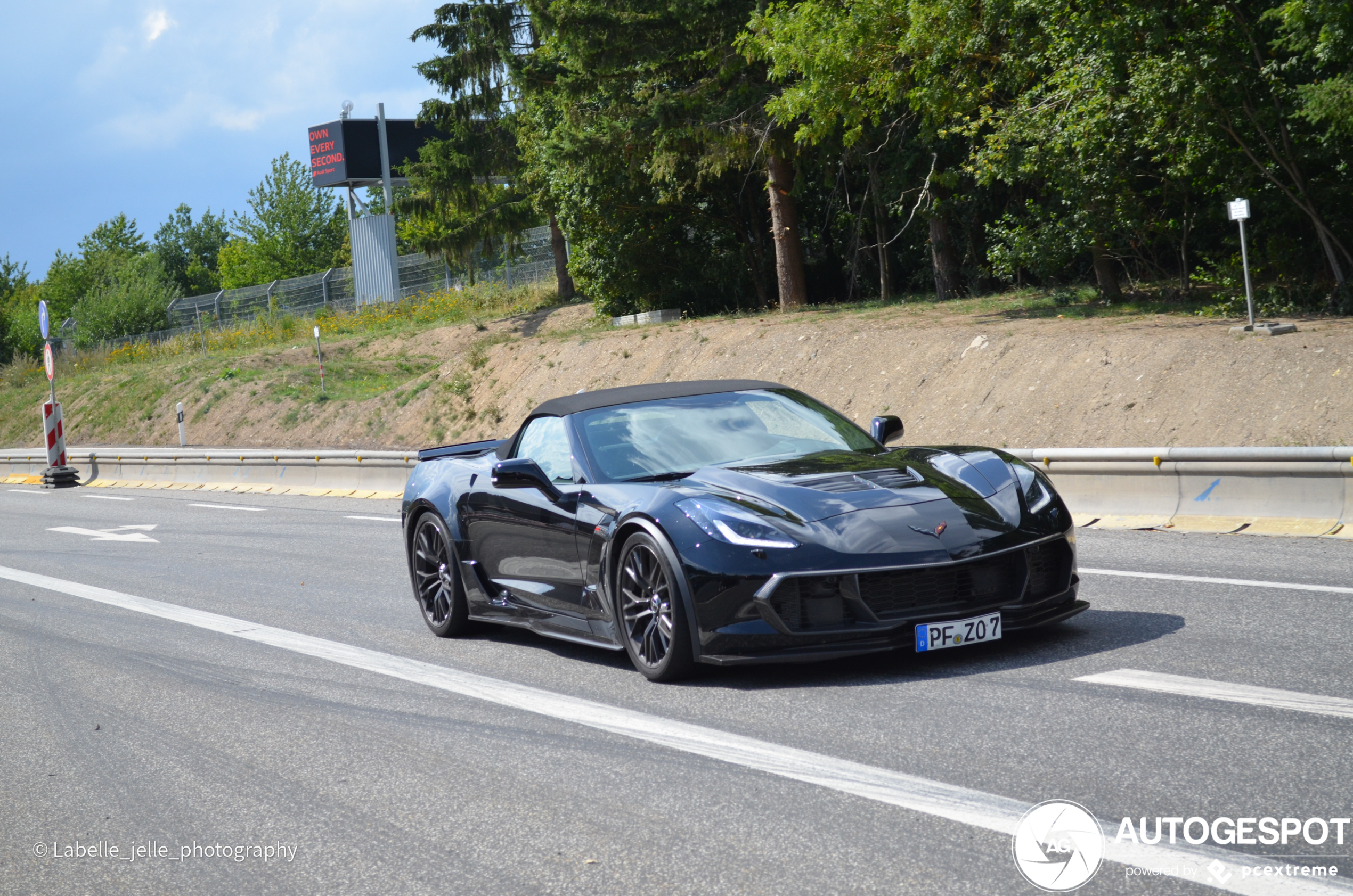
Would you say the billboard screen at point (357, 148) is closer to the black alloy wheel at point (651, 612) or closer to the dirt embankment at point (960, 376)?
the dirt embankment at point (960, 376)

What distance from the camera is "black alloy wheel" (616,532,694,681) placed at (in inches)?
226

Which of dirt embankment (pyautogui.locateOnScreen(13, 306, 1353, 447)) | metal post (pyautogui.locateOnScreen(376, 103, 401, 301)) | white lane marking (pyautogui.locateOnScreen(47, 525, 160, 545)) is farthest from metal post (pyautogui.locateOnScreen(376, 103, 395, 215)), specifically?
white lane marking (pyautogui.locateOnScreen(47, 525, 160, 545))

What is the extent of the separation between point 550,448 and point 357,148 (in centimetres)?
6112

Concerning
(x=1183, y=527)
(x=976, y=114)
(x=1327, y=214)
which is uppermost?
(x=976, y=114)

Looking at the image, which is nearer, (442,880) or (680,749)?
(442,880)

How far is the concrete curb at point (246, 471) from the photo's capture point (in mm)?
20562

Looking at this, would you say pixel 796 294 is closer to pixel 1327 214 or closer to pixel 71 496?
pixel 1327 214

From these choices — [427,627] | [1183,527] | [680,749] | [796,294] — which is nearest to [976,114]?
[796,294]

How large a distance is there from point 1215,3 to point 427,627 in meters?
13.5

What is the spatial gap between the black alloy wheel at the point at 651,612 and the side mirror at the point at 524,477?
A: 2.53 ft

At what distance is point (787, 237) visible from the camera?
26.8 m

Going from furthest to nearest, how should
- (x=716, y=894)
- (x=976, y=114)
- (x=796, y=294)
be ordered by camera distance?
(x=796, y=294) < (x=976, y=114) < (x=716, y=894)

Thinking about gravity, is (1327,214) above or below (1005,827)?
above

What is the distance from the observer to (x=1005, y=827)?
3699mm
